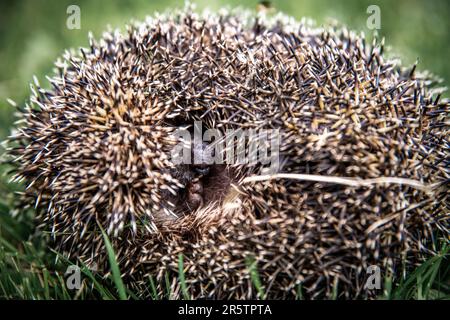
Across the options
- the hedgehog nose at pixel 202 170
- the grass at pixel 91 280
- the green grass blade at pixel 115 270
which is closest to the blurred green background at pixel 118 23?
the grass at pixel 91 280

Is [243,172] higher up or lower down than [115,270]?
higher up

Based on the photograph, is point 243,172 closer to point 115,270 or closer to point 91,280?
point 115,270

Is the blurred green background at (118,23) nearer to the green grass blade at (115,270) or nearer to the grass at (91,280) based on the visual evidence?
the grass at (91,280)

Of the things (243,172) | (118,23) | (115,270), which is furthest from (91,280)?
(118,23)

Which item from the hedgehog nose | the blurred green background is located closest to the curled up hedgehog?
the hedgehog nose
